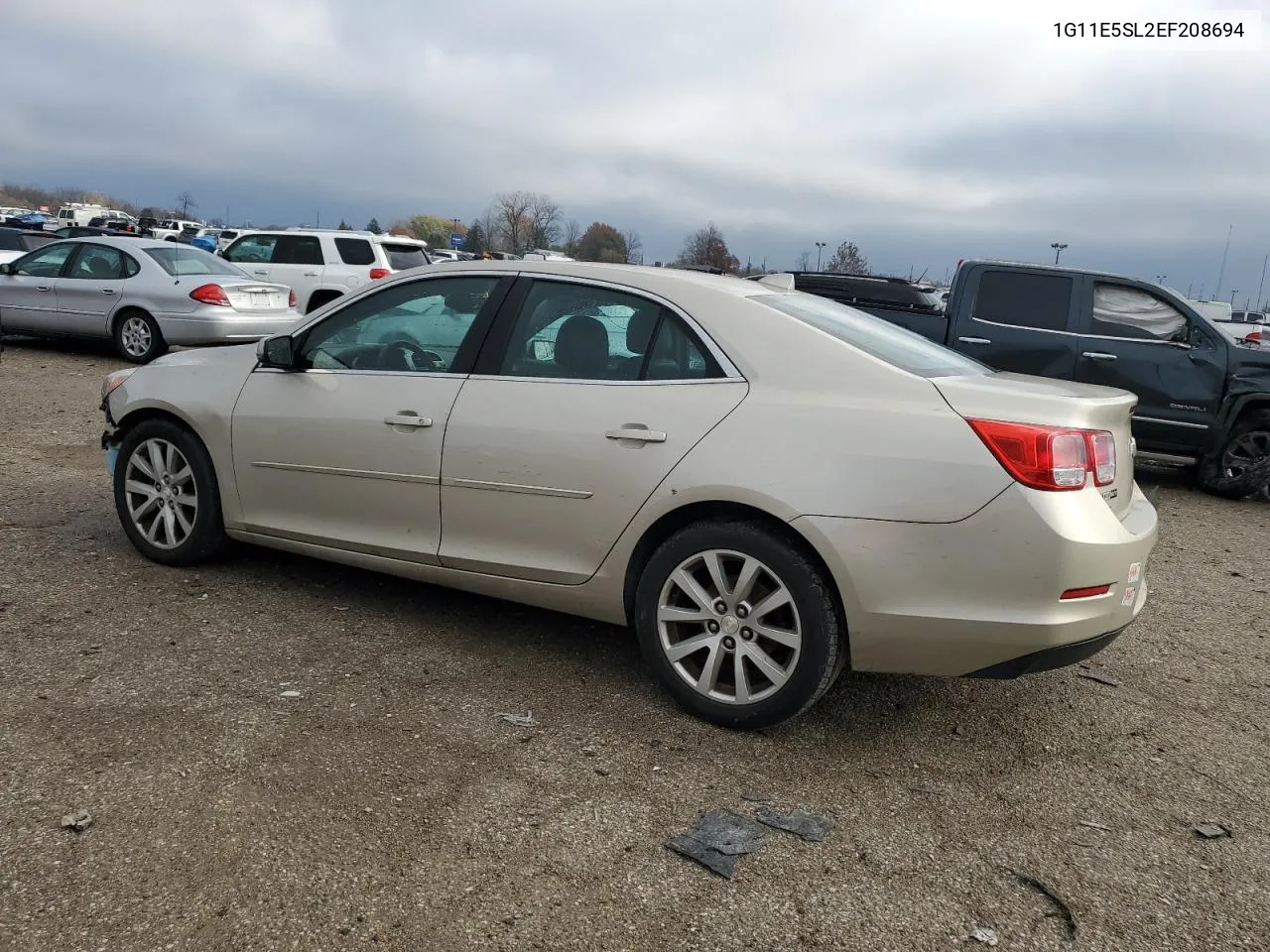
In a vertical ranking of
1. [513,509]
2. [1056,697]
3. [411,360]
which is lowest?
[1056,697]

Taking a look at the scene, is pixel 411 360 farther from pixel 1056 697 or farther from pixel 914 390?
pixel 1056 697

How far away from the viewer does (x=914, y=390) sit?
134 inches

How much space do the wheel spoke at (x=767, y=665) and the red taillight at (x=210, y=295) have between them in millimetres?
10308

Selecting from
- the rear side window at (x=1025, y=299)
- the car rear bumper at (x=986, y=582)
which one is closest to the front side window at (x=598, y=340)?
the car rear bumper at (x=986, y=582)

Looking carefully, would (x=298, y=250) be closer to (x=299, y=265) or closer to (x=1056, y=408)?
(x=299, y=265)

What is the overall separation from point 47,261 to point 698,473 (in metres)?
12.3

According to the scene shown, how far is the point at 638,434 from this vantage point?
369 centimetres

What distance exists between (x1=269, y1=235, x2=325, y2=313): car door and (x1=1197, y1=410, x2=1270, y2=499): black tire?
12135mm

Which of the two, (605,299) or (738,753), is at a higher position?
(605,299)

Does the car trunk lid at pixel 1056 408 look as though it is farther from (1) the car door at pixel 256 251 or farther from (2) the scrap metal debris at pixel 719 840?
(1) the car door at pixel 256 251

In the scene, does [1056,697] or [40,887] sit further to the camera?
[1056,697]

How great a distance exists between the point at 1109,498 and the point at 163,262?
11781 millimetres

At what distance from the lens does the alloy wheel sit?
11.4 feet

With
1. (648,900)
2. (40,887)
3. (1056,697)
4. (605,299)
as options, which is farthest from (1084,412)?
(40,887)
